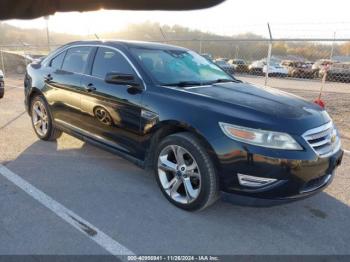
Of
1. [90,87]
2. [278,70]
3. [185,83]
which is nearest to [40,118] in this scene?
[90,87]

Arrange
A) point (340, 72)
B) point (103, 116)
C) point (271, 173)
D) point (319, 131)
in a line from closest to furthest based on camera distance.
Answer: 1. point (271, 173)
2. point (319, 131)
3. point (103, 116)
4. point (340, 72)

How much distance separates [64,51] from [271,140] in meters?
3.56

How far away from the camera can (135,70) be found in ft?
12.5

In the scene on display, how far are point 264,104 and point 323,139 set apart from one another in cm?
64

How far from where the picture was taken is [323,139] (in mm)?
3172

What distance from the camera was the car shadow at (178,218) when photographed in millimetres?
2852

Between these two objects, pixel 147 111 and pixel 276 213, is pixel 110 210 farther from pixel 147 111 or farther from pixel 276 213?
pixel 276 213

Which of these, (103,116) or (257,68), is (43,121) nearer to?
(103,116)

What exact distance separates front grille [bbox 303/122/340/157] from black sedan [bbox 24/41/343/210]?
11mm

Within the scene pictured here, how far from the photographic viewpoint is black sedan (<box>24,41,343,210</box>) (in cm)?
291

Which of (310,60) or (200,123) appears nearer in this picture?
(200,123)

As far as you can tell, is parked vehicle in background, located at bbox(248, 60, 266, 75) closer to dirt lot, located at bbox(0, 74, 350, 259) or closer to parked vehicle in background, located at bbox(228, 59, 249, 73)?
parked vehicle in background, located at bbox(228, 59, 249, 73)

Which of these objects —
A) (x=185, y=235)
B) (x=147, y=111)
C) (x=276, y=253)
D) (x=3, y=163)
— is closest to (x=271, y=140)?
(x=276, y=253)

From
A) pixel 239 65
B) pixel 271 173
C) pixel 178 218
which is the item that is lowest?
pixel 239 65
